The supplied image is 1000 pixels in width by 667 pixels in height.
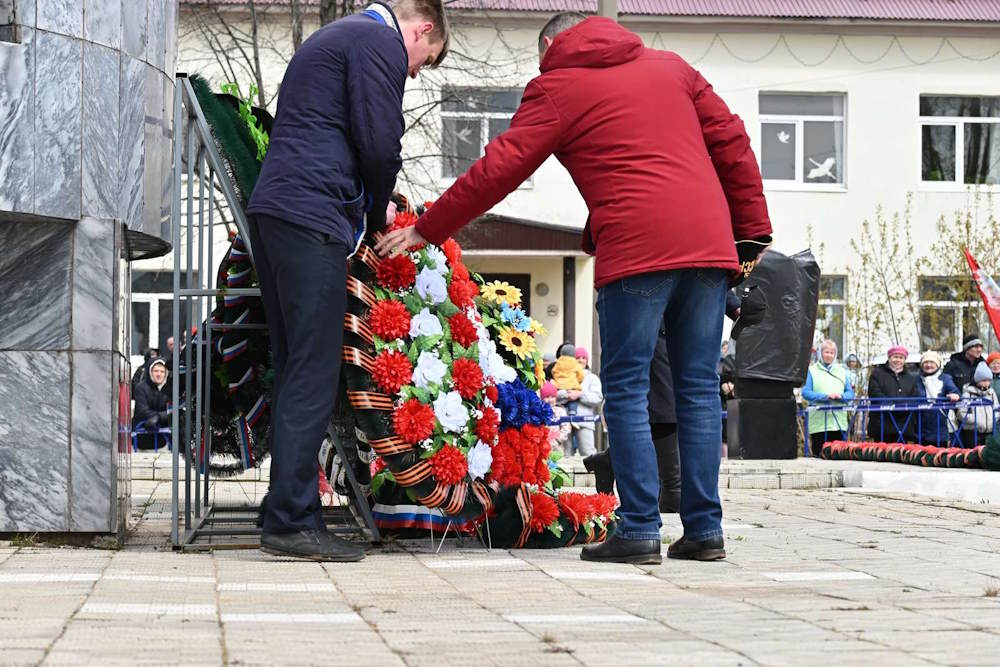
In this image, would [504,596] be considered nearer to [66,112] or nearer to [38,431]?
[38,431]

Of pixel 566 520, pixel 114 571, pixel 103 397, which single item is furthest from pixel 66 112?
pixel 566 520

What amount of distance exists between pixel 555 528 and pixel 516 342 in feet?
2.66

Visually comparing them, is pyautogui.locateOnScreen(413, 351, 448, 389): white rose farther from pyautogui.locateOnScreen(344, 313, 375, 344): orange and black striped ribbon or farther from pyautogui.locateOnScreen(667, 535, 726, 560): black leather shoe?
pyautogui.locateOnScreen(667, 535, 726, 560): black leather shoe

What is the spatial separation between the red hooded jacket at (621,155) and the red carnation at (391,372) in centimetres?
49

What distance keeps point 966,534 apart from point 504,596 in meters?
3.33

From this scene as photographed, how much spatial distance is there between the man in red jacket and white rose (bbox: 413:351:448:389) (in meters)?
0.45

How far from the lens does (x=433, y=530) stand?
639cm

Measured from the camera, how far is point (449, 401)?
594 centimetres

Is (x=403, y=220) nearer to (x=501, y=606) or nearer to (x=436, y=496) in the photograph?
(x=436, y=496)

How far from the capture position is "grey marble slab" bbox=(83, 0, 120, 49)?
6078mm

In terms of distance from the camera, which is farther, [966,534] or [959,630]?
[966,534]

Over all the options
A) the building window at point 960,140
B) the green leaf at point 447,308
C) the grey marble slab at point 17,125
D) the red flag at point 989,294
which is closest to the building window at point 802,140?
the building window at point 960,140

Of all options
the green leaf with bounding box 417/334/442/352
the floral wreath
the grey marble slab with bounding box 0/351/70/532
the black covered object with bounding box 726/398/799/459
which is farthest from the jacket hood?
the black covered object with bounding box 726/398/799/459

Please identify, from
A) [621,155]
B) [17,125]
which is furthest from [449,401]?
[17,125]
